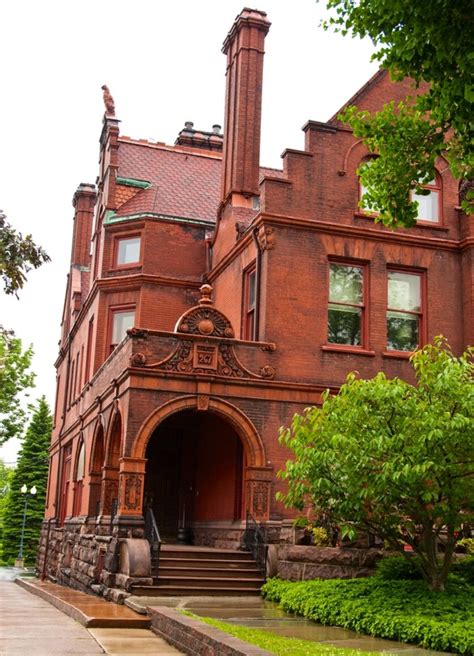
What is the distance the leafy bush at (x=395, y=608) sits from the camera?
10273 millimetres

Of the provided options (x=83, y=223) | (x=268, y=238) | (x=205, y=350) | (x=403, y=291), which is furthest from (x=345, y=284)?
(x=83, y=223)

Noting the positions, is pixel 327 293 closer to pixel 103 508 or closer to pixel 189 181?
pixel 103 508

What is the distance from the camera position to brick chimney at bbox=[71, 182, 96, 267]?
122ft

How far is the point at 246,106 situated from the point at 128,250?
247 inches

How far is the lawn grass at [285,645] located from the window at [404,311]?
11405 mm

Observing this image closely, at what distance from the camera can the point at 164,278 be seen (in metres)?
26.1

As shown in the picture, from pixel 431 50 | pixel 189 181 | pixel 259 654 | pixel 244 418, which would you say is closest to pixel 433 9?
pixel 431 50

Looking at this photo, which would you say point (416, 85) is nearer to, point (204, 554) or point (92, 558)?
point (204, 554)

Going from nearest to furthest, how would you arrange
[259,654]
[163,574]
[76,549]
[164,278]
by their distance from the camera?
[259,654], [163,574], [76,549], [164,278]

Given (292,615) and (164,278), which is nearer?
(292,615)

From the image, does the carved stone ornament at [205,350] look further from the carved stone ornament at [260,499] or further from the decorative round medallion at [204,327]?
the carved stone ornament at [260,499]

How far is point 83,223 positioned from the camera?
37469 millimetres

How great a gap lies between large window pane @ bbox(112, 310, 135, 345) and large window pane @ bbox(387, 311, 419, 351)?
9.01 metres

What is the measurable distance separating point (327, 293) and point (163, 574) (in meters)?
7.82
